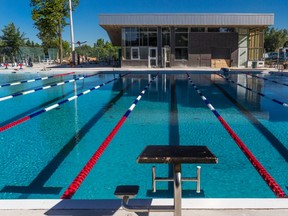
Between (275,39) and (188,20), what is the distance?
41216mm

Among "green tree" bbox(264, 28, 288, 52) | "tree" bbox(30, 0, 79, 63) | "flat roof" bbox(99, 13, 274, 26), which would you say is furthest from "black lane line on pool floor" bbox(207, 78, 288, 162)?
"green tree" bbox(264, 28, 288, 52)

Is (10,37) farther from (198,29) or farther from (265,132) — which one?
(265,132)

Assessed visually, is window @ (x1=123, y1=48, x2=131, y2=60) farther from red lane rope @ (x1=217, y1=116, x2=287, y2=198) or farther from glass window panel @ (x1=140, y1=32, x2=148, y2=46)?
red lane rope @ (x1=217, y1=116, x2=287, y2=198)

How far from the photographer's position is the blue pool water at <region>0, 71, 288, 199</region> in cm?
373

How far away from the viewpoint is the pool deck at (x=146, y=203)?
231 centimetres

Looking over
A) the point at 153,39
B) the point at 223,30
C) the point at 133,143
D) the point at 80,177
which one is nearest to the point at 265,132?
the point at 133,143

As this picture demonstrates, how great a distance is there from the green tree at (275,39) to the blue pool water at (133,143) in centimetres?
5741

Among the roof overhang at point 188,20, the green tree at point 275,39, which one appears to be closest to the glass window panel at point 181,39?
the roof overhang at point 188,20

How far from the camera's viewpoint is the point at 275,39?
6169cm

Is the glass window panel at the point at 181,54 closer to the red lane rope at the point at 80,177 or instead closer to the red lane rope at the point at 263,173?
the red lane rope at the point at 263,173

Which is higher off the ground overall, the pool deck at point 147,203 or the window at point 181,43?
the window at point 181,43

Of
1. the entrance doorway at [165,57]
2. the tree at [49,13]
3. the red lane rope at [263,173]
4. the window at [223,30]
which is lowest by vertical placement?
the red lane rope at [263,173]

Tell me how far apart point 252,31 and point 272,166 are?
27351mm

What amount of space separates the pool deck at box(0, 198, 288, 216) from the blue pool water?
1005mm
